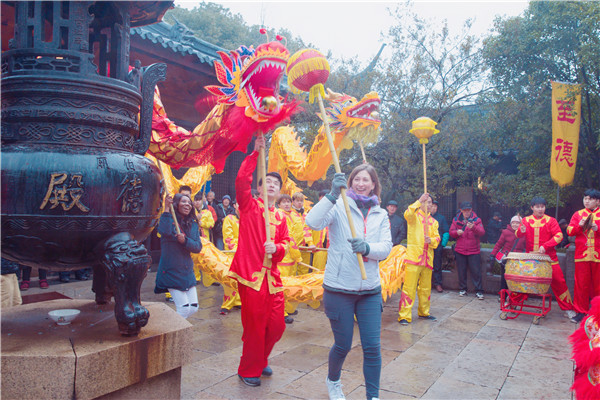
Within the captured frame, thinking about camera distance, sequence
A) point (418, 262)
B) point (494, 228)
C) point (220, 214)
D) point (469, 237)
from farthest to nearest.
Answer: point (494, 228) < point (220, 214) < point (469, 237) < point (418, 262)

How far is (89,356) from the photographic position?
80.0 inches

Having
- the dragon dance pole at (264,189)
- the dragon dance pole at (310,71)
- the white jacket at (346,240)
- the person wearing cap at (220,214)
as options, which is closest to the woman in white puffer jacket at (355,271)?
the white jacket at (346,240)

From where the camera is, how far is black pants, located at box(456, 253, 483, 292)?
775cm

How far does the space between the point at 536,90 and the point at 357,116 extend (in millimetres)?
6097

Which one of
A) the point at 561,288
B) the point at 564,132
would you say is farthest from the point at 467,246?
the point at 564,132

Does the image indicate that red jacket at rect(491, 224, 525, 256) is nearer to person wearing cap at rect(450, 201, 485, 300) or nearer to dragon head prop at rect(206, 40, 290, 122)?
person wearing cap at rect(450, 201, 485, 300)

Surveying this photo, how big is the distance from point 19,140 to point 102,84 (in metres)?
0.50

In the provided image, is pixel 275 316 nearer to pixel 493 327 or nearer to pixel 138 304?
pixel 138 304

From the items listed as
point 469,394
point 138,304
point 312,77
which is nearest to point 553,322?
point 469,394

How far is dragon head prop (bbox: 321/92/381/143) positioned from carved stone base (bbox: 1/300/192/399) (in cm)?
325

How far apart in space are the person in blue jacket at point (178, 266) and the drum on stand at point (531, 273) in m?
4.38

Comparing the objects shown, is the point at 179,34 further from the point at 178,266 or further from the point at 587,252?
the point at 587,252

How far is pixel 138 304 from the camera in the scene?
90.7 inches

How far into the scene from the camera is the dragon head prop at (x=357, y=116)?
5.14 m
